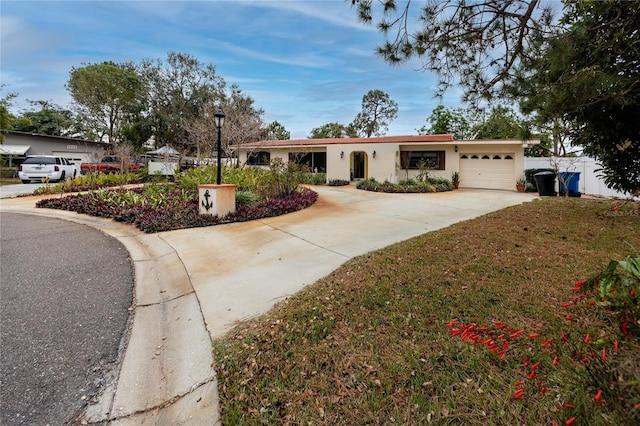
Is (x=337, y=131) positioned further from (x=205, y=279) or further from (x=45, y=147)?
(x=205, y=279)

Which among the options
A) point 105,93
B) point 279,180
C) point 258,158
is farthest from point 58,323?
point 105,93

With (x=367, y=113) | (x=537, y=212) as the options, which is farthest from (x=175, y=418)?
A: (x=367, y=113)

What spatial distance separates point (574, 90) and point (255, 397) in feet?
13.3

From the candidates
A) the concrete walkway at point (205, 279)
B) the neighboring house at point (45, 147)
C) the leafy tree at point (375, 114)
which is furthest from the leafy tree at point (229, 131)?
the leafy tree at point (375, 114)

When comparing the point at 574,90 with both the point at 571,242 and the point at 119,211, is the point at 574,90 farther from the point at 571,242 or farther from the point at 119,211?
the point at 119,211

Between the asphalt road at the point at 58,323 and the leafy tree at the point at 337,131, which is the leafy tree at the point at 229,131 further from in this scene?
the leafy tree at the point at 337,131

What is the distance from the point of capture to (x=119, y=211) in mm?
7801

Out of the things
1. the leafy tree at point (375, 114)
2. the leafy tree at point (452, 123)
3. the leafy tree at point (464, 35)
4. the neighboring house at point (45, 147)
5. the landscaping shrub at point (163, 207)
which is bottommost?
the landscaping shrub at point (163, 207)

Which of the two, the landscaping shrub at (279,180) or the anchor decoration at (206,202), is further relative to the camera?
the landscaping shrub at (279,180)

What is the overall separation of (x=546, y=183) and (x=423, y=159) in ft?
18.7

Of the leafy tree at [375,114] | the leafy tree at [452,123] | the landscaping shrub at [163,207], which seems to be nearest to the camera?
the landscaping shrub at [163,207]

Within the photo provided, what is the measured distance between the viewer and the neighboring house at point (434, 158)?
14.7 meters

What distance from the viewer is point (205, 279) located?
3980 mm

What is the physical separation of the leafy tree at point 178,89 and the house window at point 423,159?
61.7ft
